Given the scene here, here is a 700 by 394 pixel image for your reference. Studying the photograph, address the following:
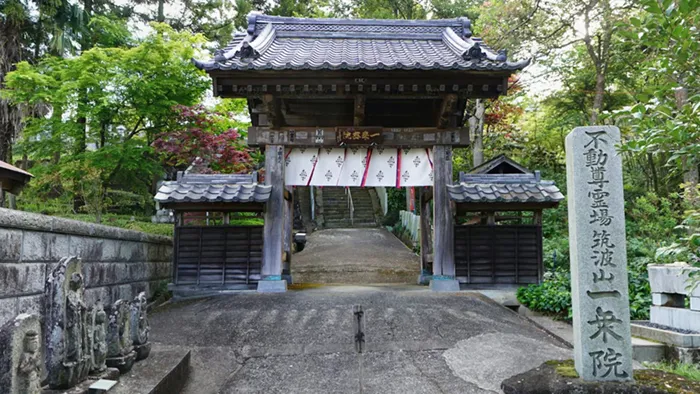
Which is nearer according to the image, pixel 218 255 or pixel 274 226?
pixel 274 226

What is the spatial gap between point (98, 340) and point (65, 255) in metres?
2.26

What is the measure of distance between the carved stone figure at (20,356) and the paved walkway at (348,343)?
2.36m

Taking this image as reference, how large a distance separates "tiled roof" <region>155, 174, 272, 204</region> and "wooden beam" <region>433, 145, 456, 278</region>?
140 inches

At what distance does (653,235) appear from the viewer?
11.9 meters

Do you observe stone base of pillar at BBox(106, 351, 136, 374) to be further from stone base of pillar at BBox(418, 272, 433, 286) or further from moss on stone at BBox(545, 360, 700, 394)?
stone base of pillar at BBox(418, 272, 433, 286)

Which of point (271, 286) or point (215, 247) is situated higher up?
point (215, 247)

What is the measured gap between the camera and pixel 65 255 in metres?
5.70

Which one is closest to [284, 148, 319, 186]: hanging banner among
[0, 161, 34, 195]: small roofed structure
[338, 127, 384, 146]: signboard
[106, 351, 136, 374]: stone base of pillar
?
[338, 127, 384, 146]: signboard

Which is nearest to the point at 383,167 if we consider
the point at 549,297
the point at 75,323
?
the point at 549,297

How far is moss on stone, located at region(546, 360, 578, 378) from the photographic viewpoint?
4403 millimetres

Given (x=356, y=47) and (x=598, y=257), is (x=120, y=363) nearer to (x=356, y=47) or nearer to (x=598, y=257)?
(x=598, y=257)

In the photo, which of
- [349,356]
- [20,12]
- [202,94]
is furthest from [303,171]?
[20,12]

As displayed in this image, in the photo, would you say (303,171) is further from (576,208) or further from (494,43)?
(494,43)

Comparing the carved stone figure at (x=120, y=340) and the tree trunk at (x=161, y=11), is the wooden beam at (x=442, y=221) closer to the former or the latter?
the carved stone figure at (x=120, y=340)
